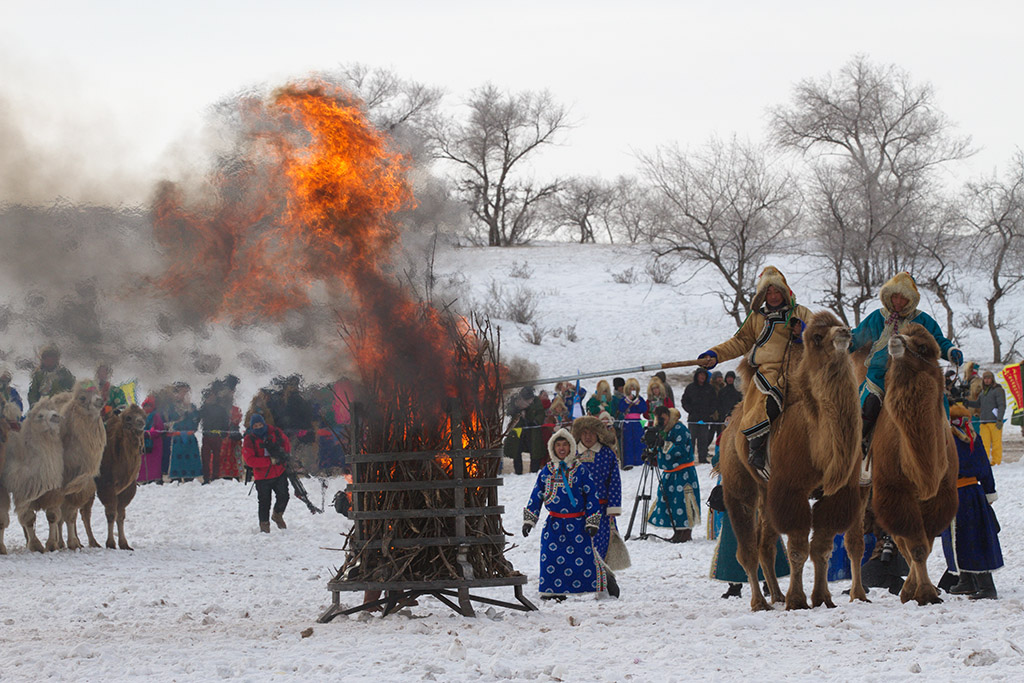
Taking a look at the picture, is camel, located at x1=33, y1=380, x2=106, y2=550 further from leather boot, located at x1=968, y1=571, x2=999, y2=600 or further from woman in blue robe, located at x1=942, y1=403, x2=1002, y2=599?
leather boot, located at x1=968, y1=571, x2=999, y2=600

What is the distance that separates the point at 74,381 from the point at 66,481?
116cm

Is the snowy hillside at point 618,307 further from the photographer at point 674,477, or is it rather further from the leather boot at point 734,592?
the leather boot at point 734,592

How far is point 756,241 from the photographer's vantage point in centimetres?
4212

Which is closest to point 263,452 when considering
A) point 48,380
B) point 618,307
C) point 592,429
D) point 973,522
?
point 48,380

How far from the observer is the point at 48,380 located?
12.9 meters

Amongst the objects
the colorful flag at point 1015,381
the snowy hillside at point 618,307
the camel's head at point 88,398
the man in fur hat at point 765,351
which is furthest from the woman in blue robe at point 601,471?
the snowy hillside at point 618,307

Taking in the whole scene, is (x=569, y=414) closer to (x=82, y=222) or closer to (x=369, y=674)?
(x=82, y=222)

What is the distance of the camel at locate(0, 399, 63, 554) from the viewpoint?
13391mm

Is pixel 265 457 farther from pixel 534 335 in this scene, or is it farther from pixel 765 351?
pixel 534 335

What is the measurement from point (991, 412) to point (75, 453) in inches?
588

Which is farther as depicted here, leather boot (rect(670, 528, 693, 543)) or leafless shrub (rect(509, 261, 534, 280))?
leafless shrub (rect(509, 261, 534, 280))

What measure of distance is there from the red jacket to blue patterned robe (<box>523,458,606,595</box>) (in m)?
6.93

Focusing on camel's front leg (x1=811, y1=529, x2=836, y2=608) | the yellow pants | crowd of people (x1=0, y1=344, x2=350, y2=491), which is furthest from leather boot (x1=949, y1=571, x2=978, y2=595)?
the yellow pants

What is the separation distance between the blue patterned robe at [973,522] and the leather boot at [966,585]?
8 centimetres
